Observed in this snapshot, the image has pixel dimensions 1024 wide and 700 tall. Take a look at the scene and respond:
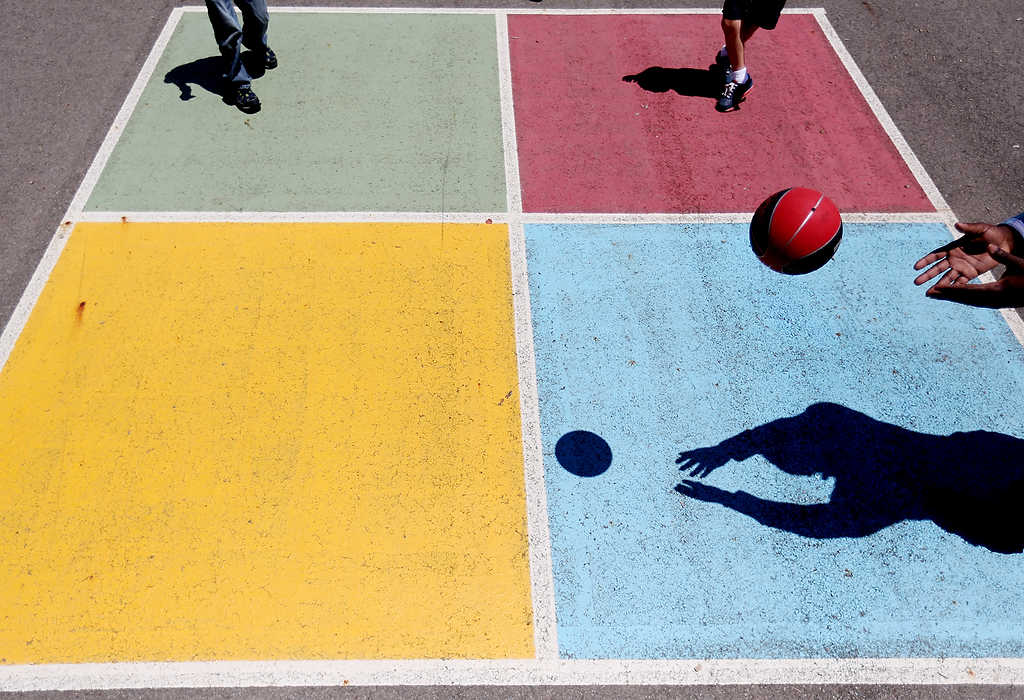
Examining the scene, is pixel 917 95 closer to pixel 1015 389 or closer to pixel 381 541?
pixel 1015 389

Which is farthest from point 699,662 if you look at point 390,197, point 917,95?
point 917,95

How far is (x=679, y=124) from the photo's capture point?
789 centimetres

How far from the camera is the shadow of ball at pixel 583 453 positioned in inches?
207

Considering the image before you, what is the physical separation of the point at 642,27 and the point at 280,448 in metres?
7.07

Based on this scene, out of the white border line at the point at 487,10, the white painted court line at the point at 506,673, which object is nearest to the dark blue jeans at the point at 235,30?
the white border line at the point at 487,10

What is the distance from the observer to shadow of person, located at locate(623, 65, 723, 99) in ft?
27.1

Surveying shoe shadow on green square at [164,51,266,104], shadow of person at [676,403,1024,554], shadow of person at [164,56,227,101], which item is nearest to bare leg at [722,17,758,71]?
shadow of person at [676,403,1024,554]

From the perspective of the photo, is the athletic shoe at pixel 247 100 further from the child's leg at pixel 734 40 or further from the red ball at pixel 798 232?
the red ball at pixel 798 232

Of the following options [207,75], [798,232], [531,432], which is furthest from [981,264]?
[207,75]

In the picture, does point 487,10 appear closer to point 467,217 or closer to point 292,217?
point 467,217

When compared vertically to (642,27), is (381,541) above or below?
below

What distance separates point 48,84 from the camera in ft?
26.7

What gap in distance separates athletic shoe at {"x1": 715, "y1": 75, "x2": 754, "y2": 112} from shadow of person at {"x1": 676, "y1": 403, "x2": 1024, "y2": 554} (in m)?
3.90

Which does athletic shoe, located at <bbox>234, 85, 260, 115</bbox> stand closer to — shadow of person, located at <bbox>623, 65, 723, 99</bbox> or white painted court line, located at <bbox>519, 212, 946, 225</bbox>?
white painted court line, located at <bbox>519, 212, 946, 225</bbox>
